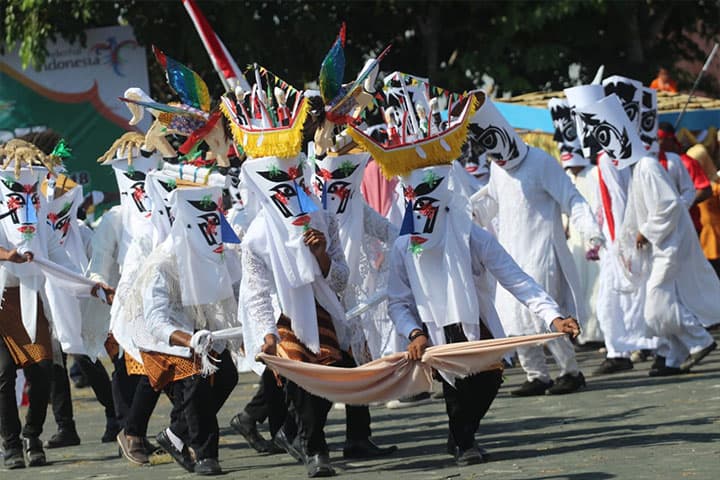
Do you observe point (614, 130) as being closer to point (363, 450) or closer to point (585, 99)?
point (585, 99)

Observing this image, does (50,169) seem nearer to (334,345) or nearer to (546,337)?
(334,345)

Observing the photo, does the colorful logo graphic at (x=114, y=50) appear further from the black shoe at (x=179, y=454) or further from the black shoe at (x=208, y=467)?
the black shoe at (x=208, y=467)

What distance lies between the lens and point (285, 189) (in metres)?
8.77

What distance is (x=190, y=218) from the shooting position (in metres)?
9.46

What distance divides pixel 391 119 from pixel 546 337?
6.46 ft

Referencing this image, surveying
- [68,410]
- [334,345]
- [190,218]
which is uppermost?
[190,218]

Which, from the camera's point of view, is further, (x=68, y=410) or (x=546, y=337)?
(x=68, y=410)

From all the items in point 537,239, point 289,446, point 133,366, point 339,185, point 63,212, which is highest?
point 339,185

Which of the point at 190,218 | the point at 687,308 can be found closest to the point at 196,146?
the point at 190,218

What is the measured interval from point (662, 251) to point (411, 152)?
161 inches

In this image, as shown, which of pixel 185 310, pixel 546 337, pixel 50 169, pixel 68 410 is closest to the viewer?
pixel 546 337

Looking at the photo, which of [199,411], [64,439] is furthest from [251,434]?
[64,439]

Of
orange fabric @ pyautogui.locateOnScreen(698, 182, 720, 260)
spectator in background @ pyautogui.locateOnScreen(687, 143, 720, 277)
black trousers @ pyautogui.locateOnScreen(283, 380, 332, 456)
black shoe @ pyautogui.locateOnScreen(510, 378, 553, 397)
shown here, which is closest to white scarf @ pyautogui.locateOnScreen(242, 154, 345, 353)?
black trousers @ pyautogui.locateOnScreen(283, 380, 332, 456)

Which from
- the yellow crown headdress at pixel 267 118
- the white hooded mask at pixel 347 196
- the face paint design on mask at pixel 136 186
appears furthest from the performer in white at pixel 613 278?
the yellow crown headdress at pixel 267 118
